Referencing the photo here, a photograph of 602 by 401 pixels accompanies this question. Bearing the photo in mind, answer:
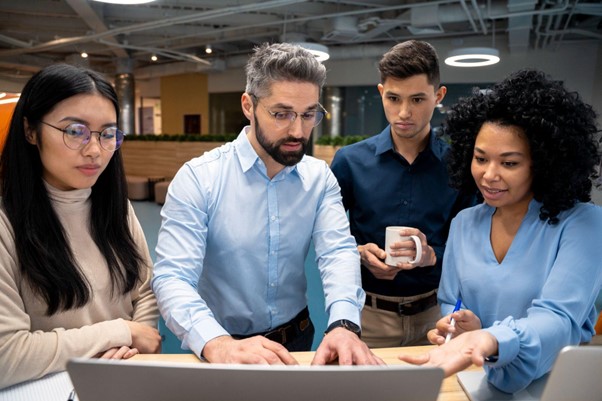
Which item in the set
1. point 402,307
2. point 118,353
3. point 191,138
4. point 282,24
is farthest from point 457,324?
point 282,24

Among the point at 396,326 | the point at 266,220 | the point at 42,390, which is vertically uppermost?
the point at 266,220

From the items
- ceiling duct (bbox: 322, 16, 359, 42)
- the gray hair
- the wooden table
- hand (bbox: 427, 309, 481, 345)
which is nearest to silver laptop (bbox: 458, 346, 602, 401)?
the wooden table

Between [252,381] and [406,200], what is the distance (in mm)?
1498

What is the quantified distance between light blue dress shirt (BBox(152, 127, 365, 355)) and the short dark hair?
572 mm

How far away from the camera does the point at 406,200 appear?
82.4 inches

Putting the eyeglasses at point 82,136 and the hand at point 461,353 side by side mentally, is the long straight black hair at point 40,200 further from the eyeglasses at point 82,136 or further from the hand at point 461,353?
the hand at point 461,353

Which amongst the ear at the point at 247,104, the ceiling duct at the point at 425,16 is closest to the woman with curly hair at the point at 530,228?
the ear at the point at 247,104

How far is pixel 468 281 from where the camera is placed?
4.39 ft

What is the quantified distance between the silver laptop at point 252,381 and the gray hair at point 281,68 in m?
1.06

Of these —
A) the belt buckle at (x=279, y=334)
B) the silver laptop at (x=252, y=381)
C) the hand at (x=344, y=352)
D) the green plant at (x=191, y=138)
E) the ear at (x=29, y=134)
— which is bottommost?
the belt buckle at (x=279, y=334)

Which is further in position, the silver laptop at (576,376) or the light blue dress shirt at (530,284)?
the light blue dress shirt at (530,284)

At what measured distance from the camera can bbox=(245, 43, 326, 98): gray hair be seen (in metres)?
1.56

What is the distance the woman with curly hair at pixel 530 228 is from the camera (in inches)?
45.1

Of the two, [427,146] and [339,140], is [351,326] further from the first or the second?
[339,140]
